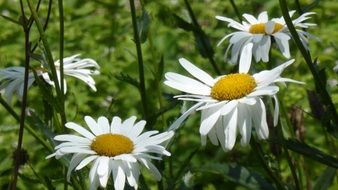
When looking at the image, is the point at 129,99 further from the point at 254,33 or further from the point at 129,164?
the point at 129,164

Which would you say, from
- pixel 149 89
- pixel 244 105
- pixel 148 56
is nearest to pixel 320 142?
pixel 149 89

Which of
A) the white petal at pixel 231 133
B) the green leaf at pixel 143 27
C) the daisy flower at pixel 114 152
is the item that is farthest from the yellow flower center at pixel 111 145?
the green leaf at pixel 143 27

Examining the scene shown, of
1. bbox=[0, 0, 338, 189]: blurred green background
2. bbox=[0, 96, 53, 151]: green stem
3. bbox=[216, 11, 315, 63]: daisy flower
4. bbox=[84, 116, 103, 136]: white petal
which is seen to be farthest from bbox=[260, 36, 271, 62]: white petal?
bbox=[0, 96, 53, 151]: green stem

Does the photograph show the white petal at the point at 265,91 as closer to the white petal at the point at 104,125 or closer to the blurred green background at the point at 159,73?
the white petal at the point at 104,125

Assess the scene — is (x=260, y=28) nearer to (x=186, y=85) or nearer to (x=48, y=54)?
(x=186, y=85)

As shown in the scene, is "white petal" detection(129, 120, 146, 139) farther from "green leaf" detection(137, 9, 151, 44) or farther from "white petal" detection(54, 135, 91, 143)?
"green leaf" detection(137, 9, 151, 44)

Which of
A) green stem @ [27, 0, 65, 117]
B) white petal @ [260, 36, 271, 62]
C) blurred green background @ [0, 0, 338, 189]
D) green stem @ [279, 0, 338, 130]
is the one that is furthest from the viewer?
blurred green background @ [0, 0, 338, 189]

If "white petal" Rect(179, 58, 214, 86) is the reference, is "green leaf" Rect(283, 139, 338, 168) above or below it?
below
